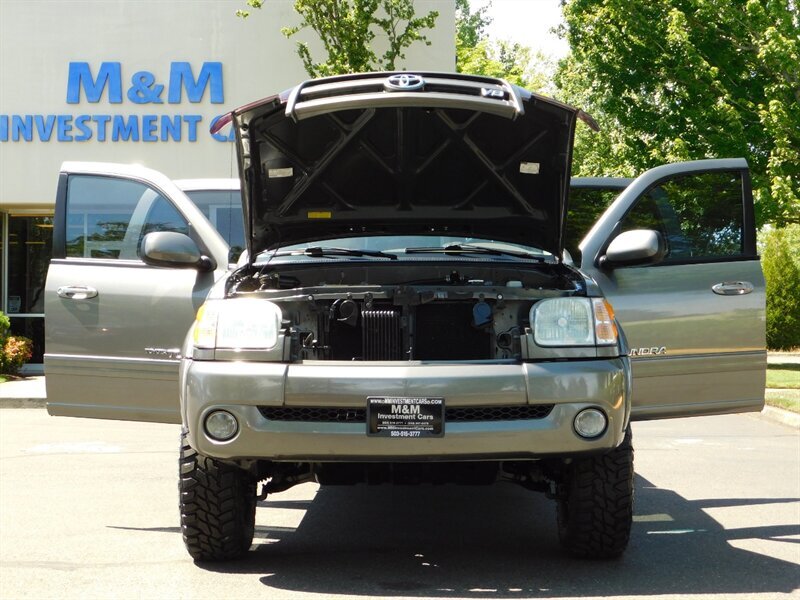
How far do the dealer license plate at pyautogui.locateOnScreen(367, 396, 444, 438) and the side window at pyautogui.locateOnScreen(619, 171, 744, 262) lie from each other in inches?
91.8

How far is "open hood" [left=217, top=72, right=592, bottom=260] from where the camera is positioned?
214 inches

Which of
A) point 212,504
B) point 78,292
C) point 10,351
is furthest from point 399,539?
point 10,351

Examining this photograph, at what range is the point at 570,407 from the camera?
4.66 metres

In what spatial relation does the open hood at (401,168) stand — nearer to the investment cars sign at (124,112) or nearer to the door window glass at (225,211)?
the door window glass at (225,211)

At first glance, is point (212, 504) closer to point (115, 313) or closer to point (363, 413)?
point (363, 413)

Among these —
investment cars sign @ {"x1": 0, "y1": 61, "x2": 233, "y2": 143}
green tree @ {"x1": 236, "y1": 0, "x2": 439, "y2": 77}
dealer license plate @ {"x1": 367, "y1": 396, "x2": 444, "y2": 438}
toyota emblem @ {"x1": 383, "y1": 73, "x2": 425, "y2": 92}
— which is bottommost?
dealer license plate @ {"x1": 367, "y1": 396, "x2": 444, "y2": 438}

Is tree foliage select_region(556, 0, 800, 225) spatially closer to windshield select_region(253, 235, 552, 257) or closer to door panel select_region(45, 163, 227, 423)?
windshield select_region(253, 235, 552, 257)

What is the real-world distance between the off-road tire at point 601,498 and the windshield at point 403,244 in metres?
1.26

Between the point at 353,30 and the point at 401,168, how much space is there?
12.0 meters

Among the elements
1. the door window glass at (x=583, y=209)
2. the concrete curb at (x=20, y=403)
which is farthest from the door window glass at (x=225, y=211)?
the concrete curb at (x=20, y=403)

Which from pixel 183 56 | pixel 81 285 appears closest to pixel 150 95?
pixel 183 56

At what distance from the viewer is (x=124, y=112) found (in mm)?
18984

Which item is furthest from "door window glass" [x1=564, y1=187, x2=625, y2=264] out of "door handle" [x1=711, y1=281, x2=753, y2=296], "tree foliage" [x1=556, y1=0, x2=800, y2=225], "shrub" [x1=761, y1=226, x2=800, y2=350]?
"shrub" [x1=761, y1=226, x2=800, y2=350]

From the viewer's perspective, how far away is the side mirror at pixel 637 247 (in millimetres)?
5695
